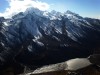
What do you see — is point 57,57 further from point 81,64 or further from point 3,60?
point 81,64

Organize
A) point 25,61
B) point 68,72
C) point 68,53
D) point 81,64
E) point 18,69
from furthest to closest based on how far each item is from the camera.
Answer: point 68,53, point 25,61, point 18,69, point 81,64, point 68,72

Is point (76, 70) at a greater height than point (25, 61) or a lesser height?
lesser

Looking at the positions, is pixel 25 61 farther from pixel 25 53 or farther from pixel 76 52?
pixel 76 52

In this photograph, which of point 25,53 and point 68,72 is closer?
point 68,72

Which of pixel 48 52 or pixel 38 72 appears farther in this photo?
pixel 48 52

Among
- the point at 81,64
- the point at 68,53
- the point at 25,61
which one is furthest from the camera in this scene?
the point at 68,53

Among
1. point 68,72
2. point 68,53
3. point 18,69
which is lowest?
point 68,72

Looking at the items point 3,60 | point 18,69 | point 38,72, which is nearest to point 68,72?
point 38,72

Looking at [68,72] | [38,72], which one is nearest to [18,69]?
[38,72]

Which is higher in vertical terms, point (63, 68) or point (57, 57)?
point (57, 57)
